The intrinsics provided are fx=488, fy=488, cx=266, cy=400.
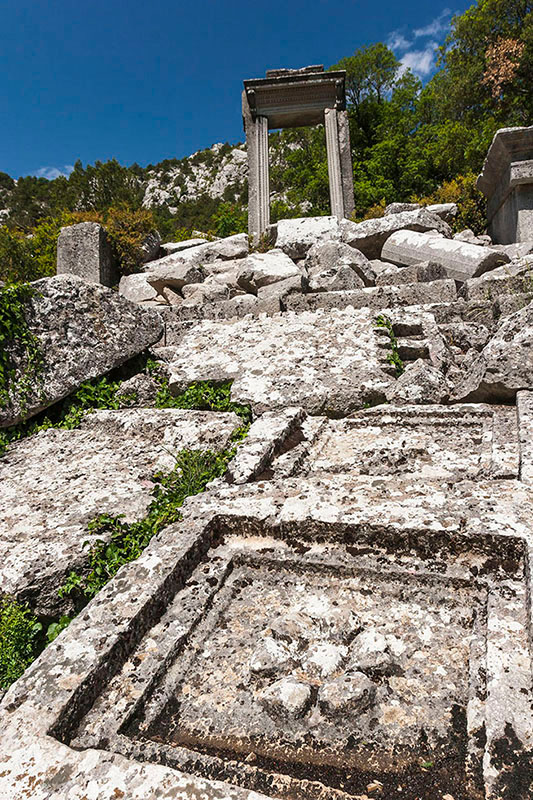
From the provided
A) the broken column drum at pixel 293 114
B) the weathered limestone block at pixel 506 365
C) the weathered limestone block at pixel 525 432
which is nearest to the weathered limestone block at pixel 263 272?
the weathered limestone block at pixel 506 365

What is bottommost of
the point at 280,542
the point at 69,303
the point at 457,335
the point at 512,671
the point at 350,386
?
the point at 512,671

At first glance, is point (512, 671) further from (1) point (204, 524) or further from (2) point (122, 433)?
(2) point (122, 433)

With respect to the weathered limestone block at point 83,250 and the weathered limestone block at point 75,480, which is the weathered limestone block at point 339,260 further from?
the weathered limestone block at point 83,250

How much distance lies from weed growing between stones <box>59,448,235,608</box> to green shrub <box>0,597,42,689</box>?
0.15 m

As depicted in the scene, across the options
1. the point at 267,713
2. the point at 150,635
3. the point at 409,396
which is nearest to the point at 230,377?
the point at 409,396

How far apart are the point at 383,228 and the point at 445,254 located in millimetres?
1851

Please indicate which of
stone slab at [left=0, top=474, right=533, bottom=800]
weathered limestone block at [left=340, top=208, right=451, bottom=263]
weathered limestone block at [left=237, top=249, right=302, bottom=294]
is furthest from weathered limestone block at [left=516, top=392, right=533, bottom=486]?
weathered limestone block at [left=340, top=208, right=451, bottom=263]

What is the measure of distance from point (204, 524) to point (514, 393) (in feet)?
6.70

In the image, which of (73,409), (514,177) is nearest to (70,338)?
(73,409)

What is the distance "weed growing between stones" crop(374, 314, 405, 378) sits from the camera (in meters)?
3.56

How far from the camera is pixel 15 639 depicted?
1818 millimetres

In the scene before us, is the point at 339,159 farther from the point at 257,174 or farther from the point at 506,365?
the point at 506,365

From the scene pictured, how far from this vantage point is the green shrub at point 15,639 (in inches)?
70.7

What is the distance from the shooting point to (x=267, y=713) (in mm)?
1267
